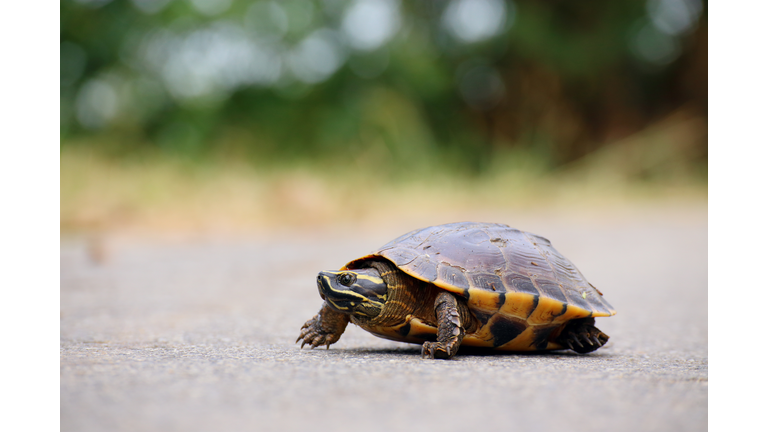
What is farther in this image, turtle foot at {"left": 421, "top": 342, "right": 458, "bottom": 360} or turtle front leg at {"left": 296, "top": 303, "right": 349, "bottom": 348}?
turtle front leg at {"left": 296, "top": 303, "right": 349, "bottom": 348}

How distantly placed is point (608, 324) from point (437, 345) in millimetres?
1493

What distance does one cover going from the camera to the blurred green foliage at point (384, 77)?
34.3ft

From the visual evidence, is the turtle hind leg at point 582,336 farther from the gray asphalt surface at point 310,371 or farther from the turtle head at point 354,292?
the turtle head at point 354,292

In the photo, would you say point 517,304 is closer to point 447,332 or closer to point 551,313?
Answer: point 551,313

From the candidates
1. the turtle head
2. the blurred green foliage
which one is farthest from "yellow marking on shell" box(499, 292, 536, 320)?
the blurred green foliage

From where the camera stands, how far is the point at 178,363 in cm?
157

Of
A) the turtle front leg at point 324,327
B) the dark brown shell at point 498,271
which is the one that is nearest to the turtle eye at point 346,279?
the dark brown shell at point 498,271

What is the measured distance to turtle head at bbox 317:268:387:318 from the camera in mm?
1805

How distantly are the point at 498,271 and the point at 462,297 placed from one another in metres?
0.15

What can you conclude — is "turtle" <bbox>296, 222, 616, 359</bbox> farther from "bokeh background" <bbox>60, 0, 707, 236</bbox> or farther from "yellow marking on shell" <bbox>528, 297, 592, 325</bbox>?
"bokeh background" <bbox>60, 0, 707, 236</bbox>

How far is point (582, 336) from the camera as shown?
6.58 feet

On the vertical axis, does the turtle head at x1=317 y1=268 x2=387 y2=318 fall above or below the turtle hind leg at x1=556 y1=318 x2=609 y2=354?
above

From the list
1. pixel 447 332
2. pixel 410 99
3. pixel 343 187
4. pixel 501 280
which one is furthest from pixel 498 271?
pixel 410 99
